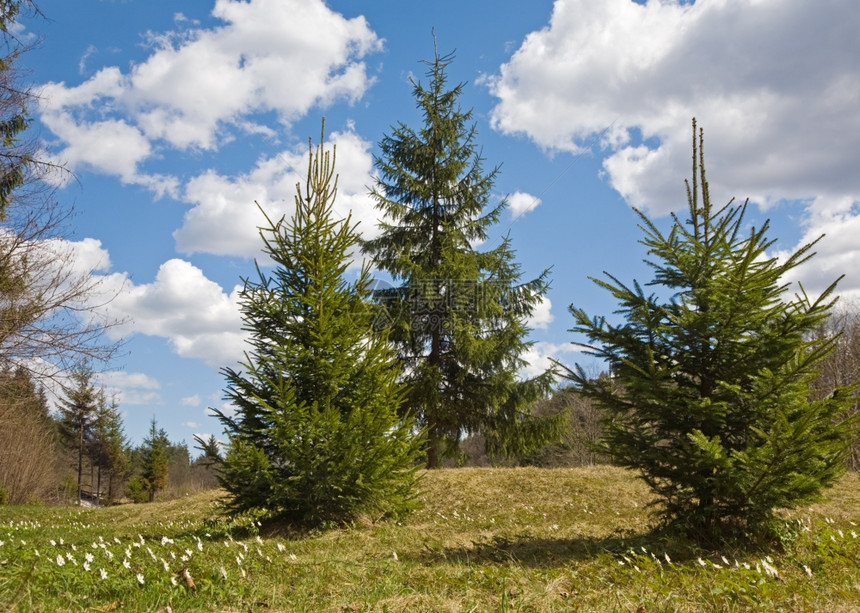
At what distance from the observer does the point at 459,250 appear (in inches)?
781

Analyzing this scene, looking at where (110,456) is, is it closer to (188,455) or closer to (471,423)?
(471,423)

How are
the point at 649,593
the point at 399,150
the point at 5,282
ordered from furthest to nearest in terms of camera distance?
1. the point at 399,150
2. the point at 5,282
3. the point at 649,593

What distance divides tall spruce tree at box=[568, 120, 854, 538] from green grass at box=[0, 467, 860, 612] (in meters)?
0.82

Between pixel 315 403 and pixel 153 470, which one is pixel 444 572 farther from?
pixel 153 470

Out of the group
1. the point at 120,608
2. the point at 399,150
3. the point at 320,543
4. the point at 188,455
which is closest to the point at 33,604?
the point at 120,608

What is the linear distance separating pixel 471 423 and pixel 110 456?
4182cm

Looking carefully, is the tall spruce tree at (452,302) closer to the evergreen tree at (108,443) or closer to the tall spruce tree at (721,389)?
the tall spruce tree at (721,389)

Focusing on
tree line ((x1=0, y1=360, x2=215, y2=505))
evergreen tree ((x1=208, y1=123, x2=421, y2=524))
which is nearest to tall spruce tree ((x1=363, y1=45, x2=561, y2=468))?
evergreen tree ((x1=208, y1=123, x2=421, y2=524))

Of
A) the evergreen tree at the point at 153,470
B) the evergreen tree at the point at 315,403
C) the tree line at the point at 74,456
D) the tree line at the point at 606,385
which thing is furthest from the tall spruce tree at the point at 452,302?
the evergreen tree at the point at 153,470

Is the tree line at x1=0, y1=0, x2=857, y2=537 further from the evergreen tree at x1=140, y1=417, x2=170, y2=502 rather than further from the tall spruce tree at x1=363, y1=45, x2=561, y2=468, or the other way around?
the evergreen tree at x1=140, y1=417, x2=170, y2=502

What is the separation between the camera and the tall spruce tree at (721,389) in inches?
252

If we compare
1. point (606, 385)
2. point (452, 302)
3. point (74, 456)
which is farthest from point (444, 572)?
point (74, 456)

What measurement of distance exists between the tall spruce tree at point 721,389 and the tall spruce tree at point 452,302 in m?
10.4

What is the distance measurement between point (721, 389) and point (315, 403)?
5.93 metres
